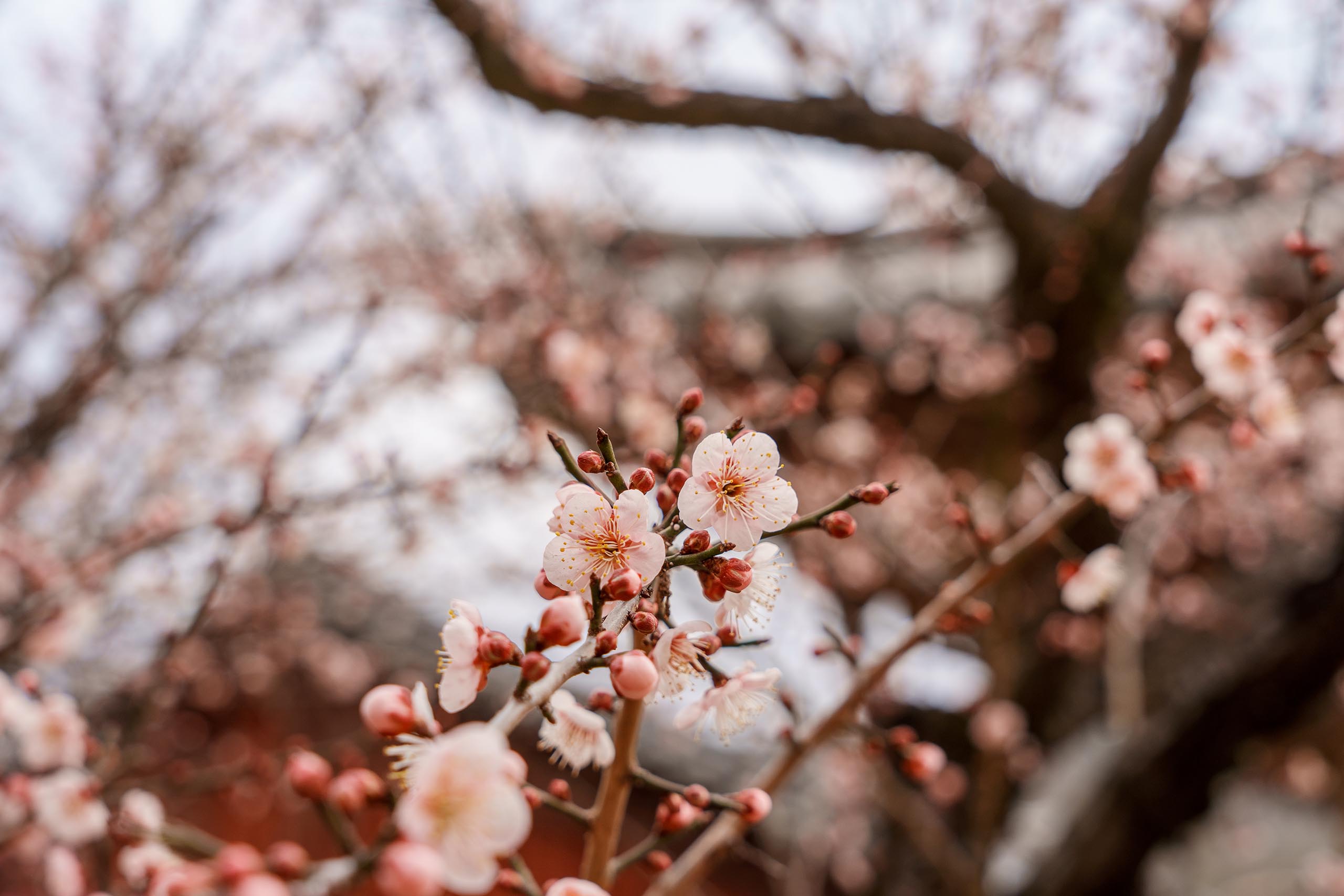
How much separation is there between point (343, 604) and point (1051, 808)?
4471 mm

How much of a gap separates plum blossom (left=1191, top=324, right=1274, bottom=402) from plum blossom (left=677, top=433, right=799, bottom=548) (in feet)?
3.79

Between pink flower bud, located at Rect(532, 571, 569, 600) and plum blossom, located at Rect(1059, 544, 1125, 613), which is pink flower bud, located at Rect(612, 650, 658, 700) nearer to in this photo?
pink flower bud, located at Rect(532, 571, 569, 600)

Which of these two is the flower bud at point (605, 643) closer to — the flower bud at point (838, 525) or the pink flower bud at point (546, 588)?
the pink flower bud at point (546, 588)

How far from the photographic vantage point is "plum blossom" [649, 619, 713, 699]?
85 cm

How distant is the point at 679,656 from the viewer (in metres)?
0.92

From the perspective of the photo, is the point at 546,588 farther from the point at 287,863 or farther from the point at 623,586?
the point at 287,863

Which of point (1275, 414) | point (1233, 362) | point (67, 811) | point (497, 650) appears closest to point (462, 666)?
point (497, 650)

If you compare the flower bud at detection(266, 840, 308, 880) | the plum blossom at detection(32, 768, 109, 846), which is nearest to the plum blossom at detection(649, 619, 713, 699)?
the flower bud at detection(266, 840, 308, 880)

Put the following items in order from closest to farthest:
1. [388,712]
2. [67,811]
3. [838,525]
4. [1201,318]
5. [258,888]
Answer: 1. [258,888]
2. [388,712]
3. [838,525]
4. [67,811]
5. [1201,318]

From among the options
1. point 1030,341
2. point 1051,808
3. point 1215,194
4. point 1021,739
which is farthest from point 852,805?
point 1215,194

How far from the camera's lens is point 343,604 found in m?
5.58

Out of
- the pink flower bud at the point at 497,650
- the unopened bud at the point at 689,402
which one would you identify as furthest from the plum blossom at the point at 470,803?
the unopened bud at the point at 689,402

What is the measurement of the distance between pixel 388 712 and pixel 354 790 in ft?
0.26

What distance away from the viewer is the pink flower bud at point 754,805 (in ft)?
3.23
